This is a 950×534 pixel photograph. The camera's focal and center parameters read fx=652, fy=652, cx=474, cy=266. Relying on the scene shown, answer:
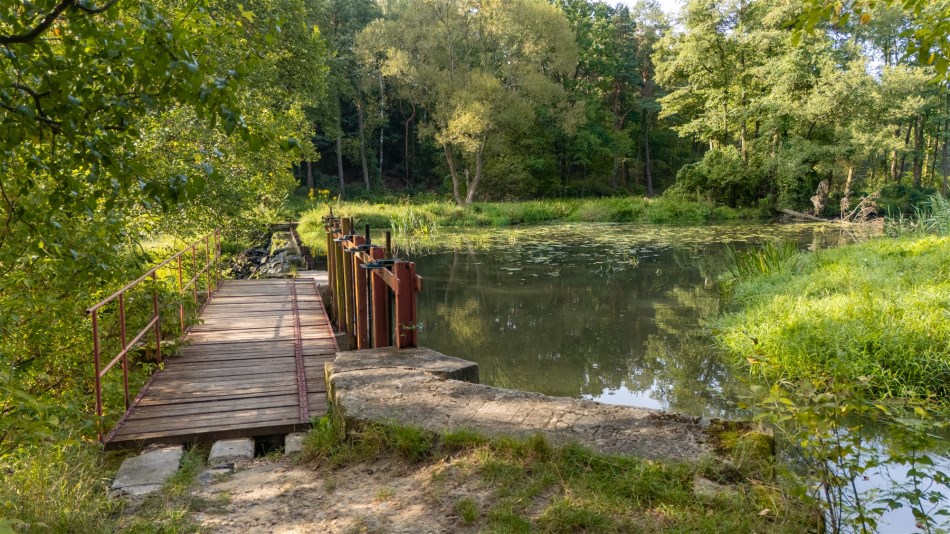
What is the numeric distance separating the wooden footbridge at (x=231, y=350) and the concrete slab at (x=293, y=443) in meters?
0.14

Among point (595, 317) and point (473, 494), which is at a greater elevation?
point (473, 494)

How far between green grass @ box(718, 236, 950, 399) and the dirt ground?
1.99 m

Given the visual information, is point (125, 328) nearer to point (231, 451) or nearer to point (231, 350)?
point (231, 350)

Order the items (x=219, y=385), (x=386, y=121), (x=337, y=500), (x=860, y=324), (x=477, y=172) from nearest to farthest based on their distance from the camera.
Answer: (x=337, y=500), (x=219, y=385), (x=860, y=324), (x=477, y=172), (x=386, y=121)

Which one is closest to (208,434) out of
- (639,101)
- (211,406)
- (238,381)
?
(211,406)

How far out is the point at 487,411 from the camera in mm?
3848

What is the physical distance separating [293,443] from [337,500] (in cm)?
117

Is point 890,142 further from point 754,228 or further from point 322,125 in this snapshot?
point 322,125

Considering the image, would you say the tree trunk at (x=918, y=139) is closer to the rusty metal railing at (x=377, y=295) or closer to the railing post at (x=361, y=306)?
the rusty metal railing at (x=377, y=295)

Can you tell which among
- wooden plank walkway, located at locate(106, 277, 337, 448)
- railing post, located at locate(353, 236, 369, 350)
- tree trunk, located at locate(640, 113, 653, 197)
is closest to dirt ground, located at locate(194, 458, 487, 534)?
wooden plank walkway, located at locate(106, 277, 337, 448)

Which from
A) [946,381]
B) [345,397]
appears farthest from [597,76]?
[345,397]

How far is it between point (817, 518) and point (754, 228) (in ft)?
77.2

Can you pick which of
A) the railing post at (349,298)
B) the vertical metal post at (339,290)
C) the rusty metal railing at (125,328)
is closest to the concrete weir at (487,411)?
the rusty metal railing at (125,328)

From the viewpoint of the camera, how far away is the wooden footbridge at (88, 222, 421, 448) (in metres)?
4.60
